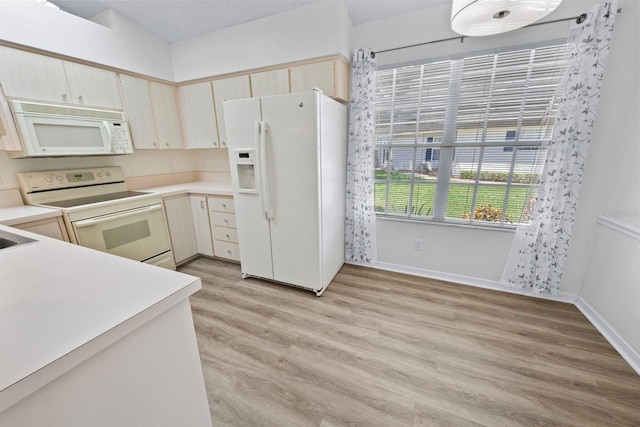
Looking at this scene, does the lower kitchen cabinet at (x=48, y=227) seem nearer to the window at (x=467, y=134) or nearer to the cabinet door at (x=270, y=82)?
the cabinet door at (x=270, y=82)

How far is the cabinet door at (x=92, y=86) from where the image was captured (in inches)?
86.9

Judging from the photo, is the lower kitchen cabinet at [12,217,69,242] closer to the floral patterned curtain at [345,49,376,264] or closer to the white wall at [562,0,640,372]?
the floral patterned curtain at [345,49,376,264]

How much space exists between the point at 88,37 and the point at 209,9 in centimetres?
115

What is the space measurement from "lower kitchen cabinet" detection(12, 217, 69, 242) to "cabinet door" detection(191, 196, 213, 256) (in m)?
1.17

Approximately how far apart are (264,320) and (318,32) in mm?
2617

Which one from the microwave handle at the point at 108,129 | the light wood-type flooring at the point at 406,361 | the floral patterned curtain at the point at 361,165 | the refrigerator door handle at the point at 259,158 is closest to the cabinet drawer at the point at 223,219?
the refrigerator door handle at the point at 259,158

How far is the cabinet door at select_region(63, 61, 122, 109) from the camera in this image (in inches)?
86.9

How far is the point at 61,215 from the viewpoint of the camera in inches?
75.1

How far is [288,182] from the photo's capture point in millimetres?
2207

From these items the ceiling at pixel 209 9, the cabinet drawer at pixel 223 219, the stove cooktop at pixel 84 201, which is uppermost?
the ceiling at pixel 209 9

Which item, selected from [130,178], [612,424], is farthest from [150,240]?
[612,424]

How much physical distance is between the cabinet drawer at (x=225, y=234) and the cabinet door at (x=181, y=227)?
1.09 ft

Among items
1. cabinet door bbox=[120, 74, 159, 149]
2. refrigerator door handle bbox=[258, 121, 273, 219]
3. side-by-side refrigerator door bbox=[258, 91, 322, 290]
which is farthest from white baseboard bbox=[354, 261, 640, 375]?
cabinet door bbox=[120, 74, 159, 149]

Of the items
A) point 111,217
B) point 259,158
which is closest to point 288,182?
point 259,158
